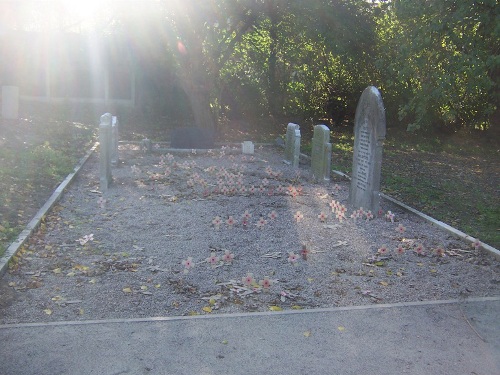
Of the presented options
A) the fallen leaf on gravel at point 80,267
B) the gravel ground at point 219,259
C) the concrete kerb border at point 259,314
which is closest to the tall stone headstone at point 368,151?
the gravel ground at point 219,259

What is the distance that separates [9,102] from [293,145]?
350 inches

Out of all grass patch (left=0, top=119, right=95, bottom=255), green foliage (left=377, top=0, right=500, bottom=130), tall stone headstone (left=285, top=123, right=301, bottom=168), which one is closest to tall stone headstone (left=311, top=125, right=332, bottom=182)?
tall stone headstone (left=285, top=123, right=301, bottom=168)

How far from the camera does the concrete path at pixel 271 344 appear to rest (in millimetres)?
4105

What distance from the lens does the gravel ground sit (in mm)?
5363

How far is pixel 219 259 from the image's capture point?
6523mm

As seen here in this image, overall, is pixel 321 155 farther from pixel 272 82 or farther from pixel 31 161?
pixel 272 82

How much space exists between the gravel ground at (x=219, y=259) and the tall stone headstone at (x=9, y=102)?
8.93 m

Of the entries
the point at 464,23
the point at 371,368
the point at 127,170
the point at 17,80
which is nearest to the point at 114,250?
the point at 371,368

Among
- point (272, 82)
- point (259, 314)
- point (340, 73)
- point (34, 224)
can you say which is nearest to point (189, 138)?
point (34, 224)

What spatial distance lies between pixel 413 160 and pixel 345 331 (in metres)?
12.2

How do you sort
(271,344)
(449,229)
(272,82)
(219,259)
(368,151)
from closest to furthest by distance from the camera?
(271,344), (219,259), (449,229), (368,151), (272,82)

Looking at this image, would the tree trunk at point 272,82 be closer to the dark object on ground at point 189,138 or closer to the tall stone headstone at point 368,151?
the dark object on ground at point 189,138

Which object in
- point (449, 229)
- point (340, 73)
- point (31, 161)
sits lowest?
point (449, 229)

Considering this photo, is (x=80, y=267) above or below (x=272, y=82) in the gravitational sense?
below
